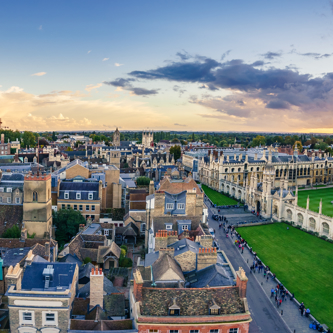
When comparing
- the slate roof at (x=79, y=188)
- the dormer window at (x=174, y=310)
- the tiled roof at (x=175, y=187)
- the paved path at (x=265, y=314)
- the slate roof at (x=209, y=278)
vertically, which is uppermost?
the tiled roof at (x=175, y=187)

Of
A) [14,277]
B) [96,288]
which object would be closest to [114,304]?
[96,288]

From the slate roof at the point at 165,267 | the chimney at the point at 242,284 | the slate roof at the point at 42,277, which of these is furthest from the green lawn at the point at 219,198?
the slate roof at the point at 42,277

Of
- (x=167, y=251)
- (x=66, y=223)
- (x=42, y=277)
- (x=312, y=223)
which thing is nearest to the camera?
(x=42, y=277)

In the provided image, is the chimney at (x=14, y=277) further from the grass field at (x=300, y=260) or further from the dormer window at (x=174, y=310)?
the grass field at (x=300, y=260)

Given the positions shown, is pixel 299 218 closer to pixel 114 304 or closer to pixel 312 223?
pixel 312 223

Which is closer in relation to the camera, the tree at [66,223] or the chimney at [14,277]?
the chimney at [14,277]

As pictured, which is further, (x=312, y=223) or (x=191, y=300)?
(x=312, y=223)
